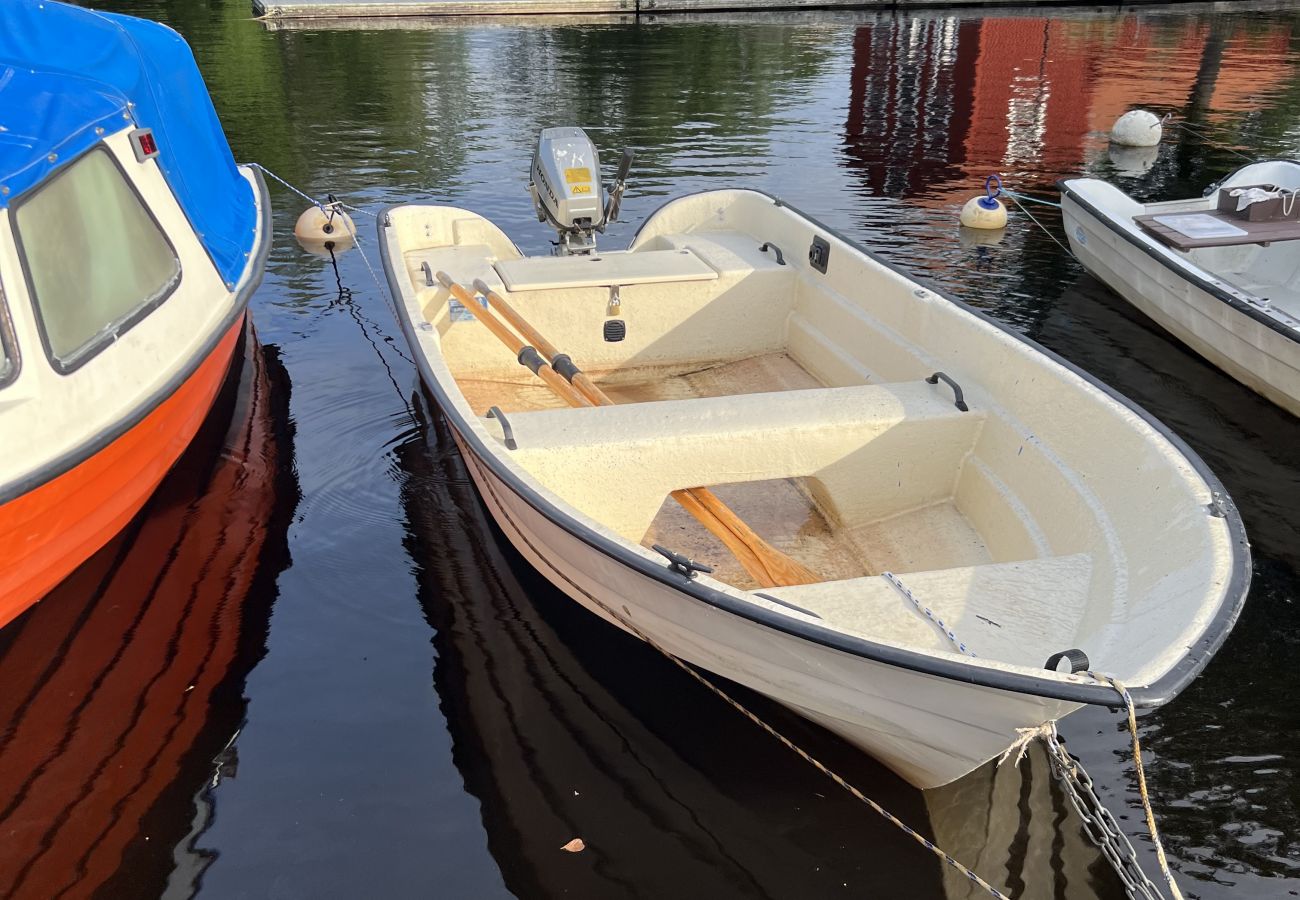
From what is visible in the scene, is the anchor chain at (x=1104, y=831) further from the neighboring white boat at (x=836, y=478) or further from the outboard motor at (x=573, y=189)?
the outboard motor at (x=573, y=189)

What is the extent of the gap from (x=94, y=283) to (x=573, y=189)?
3.31m

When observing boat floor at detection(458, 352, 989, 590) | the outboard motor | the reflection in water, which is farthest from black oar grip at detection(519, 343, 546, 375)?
the outboard motor

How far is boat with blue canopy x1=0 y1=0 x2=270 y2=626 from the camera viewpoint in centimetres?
468

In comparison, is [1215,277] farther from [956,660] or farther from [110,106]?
[110,106]

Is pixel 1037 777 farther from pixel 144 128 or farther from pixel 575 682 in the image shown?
pixel 144 128

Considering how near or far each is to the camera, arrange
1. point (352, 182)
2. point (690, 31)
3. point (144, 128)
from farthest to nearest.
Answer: point (690, 31) < point (352, 182) < point (144, 128)

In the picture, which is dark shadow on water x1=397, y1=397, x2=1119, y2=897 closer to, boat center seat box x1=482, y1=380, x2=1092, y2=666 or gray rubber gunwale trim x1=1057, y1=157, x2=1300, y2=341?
boat center seat box x1=482, y1=380, x2=1092, y2=666

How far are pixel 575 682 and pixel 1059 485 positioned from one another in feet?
7.89

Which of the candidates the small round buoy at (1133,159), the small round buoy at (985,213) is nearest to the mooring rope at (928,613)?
the small round buoy at (985,213)

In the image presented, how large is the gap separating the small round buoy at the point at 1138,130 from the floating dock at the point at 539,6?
17.5 m

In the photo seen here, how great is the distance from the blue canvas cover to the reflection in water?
1751mm

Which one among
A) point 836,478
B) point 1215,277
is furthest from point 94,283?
point 1215,277

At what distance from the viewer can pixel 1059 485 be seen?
453 centimetres

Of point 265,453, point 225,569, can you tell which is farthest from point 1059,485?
point 265,453
